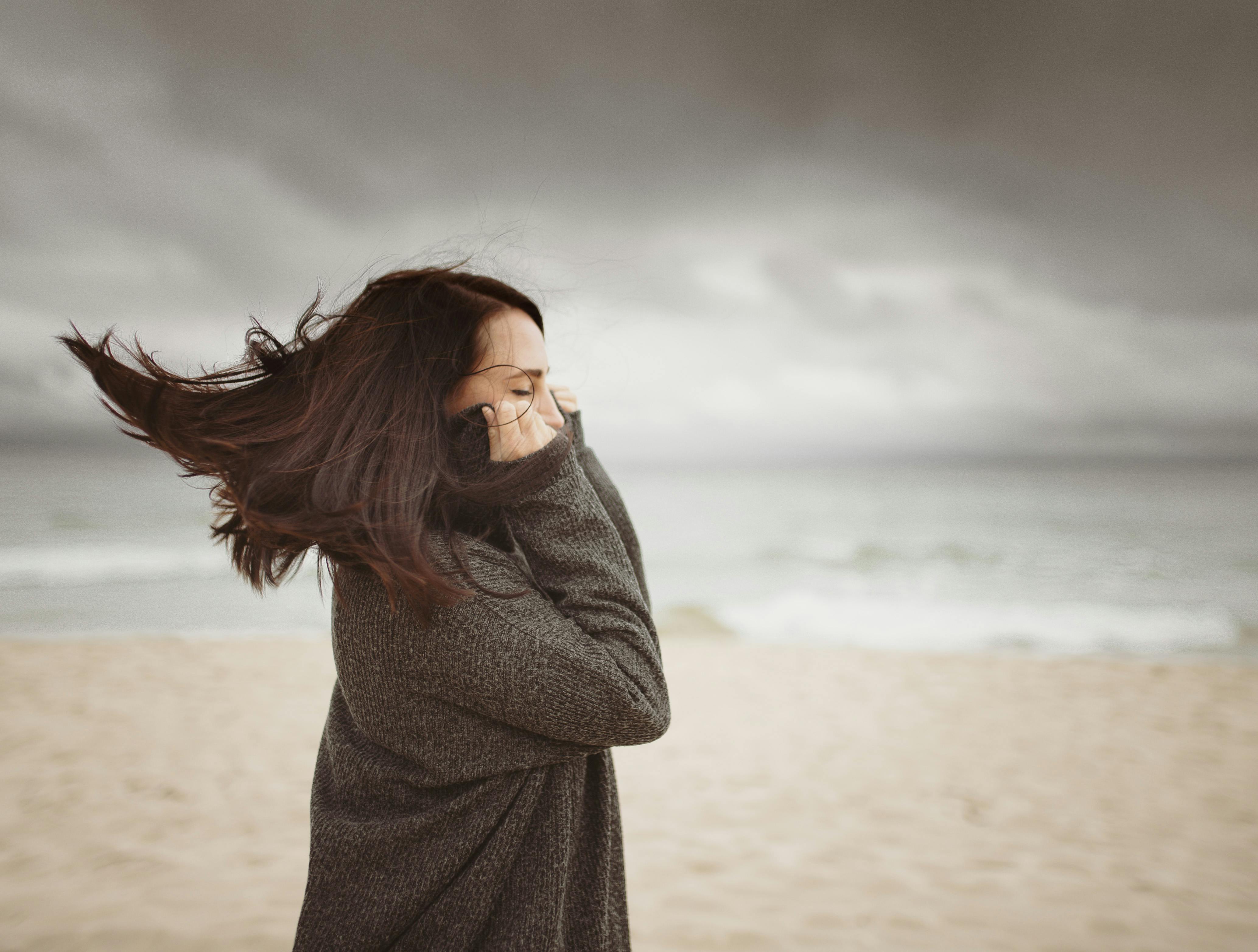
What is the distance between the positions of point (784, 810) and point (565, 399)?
3.77 metres

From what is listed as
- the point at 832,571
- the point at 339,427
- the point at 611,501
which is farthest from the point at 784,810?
the point at 832,571

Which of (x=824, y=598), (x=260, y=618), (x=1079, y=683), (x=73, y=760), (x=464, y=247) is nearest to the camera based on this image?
(x=464, y=247)

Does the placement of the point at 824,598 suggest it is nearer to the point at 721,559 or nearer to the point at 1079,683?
the point at 721,559

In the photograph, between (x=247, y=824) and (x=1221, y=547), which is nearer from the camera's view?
→ (x=247, y=824)

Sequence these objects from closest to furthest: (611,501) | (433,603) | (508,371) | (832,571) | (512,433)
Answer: (433,603), (512,433), (508,371), (611,501), (832,571)

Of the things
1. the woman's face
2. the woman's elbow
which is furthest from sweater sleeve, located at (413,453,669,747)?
the woman's face

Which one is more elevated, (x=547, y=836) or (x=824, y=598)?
(x=824, y=598)

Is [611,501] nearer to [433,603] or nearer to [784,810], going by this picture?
[433,603]

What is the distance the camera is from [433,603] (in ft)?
3.36

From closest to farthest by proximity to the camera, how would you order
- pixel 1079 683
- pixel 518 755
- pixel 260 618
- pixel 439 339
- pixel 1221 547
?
pixel 518 755 → pixel 439 339 → pixel 1079 683 → pixel 260 618 → pixel 1221 547

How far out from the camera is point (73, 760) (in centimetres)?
483

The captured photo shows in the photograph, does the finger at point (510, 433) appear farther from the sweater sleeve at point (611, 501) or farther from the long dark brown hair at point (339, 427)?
the sweater sleeve at point (611, 501)

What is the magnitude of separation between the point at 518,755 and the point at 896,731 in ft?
18.2

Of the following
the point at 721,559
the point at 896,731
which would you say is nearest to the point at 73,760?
Answer: the point at 896,731
